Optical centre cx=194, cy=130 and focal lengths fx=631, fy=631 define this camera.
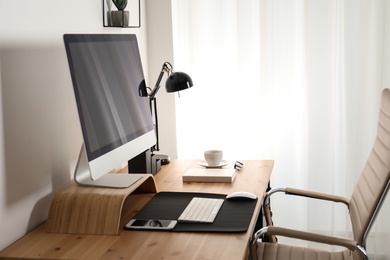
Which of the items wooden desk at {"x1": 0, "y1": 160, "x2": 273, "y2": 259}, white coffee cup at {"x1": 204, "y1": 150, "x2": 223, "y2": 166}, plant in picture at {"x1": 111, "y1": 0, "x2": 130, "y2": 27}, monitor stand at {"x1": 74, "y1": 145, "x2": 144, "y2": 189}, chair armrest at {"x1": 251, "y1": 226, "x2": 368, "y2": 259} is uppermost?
plant in picture at {"x1": 111, "y1": 0, "x2": 130, "y2": 27}

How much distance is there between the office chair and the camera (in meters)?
2.01

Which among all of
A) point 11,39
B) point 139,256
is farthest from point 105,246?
point 11,39

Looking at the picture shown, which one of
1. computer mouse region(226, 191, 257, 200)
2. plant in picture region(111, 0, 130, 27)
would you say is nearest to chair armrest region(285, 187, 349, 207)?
computer mouse region(226, 191, 257, 200)

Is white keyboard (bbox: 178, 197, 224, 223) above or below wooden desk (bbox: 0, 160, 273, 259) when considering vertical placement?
above

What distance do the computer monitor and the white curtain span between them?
3.06 ft

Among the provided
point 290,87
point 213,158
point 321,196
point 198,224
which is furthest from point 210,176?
point 290,87

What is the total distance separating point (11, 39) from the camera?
1.96m

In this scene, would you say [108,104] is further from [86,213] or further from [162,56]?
[162,56]

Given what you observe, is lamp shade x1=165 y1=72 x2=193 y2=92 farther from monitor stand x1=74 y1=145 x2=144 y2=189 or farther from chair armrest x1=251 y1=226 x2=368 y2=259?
chair armrest x1=251 y1=226 x2=368 y2=259

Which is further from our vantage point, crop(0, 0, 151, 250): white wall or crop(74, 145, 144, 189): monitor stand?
crop(74, 145, 144, 189): monitor stand

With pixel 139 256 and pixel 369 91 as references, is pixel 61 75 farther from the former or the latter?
pixel 369 91

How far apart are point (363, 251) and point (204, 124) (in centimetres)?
170

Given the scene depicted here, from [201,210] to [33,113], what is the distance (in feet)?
2.15

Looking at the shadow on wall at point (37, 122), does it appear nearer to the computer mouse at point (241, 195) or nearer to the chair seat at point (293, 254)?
the computer mouse at point (241, 195)
